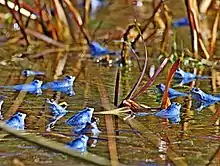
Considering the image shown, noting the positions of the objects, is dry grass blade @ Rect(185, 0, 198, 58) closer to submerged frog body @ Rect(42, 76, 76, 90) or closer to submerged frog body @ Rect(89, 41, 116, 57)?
submerged frog body @ Rect(89, 41, 116, 57)

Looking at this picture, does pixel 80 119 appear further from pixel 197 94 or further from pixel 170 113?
pixel 197 94

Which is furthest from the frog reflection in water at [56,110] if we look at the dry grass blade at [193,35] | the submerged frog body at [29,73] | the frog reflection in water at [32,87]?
the dry grass blade at [193,35]

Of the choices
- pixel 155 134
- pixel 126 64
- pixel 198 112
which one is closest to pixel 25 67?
pixel 126 64

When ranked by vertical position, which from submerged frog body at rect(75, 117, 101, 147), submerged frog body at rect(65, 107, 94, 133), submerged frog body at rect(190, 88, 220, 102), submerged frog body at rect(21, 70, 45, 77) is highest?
submerged frog body at rect(21, 70, 45, 77)

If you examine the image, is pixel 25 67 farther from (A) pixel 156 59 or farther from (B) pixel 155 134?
(B) pixel 155 134

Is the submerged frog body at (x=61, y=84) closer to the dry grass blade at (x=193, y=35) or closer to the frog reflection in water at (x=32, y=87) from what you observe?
the frog reflection in water at (x=32, y=87)

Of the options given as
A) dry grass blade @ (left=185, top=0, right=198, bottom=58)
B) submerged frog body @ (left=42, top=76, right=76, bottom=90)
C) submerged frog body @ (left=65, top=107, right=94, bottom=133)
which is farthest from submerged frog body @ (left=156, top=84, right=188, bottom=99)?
A: dry grass blade @ (left=185, top=0, right=198, bottom=58)

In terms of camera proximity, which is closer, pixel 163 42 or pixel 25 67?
pixel 25 67

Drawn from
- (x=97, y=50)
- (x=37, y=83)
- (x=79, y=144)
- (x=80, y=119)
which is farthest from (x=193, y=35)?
(x=79, y=144)
